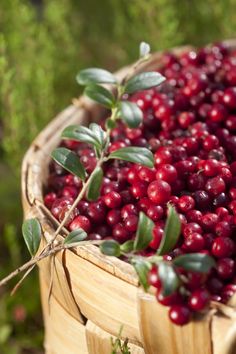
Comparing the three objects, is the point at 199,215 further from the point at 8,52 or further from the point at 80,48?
the point at 80,48

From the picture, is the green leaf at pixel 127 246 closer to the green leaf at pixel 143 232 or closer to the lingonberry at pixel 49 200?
the green leaf at pixel 143 232

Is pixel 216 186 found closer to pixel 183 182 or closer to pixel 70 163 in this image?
pixel 183 182

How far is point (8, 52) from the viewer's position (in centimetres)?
167

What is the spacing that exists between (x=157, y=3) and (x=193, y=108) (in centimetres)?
52

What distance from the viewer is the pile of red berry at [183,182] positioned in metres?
0.88

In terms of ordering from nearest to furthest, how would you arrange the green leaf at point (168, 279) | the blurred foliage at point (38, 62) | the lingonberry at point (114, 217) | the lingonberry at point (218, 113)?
the green leaf at point (168, 279) < the lingonberry at point (114, 217) < the lingonberry at point (218, 113) < the blurred foliage at point (38, 62)

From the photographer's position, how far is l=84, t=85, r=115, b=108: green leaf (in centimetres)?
91

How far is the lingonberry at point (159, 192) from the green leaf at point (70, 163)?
3.9 inches

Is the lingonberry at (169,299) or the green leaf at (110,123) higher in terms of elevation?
the green leaf at (110,123)

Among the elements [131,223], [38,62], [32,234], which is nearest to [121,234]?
[131,223]

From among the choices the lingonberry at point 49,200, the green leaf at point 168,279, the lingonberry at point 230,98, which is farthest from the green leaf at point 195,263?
the lingonberry at point 230,98

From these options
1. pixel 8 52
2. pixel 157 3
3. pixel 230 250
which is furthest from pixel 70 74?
pixel 230 250

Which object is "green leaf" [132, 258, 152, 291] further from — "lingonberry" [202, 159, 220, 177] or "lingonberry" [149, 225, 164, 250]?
"lingonberry" [202, 159, 220, 177]

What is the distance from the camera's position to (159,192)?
0.94 m
